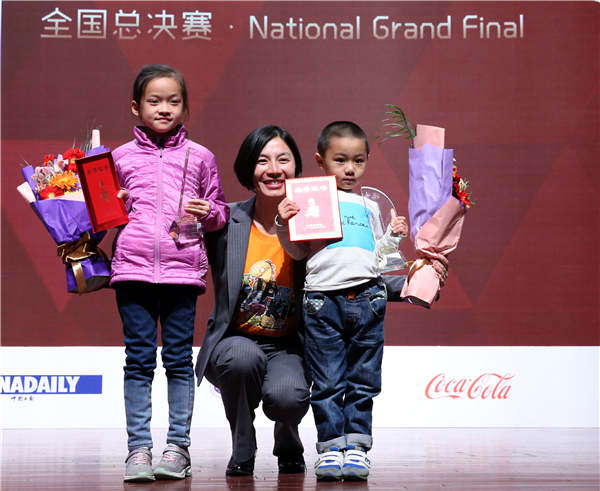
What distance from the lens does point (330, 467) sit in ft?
6.88

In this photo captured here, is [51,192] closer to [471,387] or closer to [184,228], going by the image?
[184,228]

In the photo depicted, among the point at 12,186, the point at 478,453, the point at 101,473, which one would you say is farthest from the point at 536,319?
the point at 12,186

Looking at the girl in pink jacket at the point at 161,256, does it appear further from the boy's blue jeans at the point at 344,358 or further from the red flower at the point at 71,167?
the boy's blue jeans at the point at 344,358

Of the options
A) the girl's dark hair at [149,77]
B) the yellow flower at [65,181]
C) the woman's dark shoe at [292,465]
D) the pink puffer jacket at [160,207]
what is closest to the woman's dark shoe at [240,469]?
the woman's dark shoe at [292,465]

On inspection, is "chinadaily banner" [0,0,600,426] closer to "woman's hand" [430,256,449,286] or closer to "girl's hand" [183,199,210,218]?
"woman's hand" [430,256,449,286]

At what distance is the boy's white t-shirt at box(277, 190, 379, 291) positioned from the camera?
221cm

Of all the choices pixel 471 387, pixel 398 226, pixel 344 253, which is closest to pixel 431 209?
pixel 398 226

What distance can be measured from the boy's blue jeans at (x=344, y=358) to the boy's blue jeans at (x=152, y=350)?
1.15 feet

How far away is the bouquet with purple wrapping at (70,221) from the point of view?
2225 mm

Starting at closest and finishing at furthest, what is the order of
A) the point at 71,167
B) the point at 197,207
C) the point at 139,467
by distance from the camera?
the point at 139,467 → the point at 197,207 → the point at 71,167

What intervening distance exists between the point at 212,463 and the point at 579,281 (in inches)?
86.2

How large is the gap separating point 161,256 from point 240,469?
0.64 meters

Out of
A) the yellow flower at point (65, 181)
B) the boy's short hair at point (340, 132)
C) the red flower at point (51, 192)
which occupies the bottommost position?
the red flower at point (51, 192)

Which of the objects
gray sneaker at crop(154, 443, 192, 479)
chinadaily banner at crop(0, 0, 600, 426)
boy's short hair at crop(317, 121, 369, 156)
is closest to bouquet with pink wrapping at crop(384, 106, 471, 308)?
boy's short hair at crop(317, 121, 369, 156)
